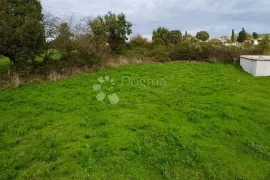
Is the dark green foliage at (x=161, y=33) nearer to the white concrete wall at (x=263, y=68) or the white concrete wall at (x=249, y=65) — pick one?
the white concrete wall at (x=249, y=65)

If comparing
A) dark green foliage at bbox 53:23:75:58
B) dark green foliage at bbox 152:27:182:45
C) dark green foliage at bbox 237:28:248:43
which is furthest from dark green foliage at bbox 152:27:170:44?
dark green foliage at bbox 237:28:248:43

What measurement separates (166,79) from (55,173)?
870cm

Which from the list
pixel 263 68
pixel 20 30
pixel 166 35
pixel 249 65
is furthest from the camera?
pixel 166 35

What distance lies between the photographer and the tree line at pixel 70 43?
34.7 ft

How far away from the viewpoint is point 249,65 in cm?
1451

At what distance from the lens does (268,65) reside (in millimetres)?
13273

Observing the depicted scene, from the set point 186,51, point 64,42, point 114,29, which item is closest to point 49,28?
point 64,42

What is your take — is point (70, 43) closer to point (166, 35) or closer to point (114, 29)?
point (114, 29)

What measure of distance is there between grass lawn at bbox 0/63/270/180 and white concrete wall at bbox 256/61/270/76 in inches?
160

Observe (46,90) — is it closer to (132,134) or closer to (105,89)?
(105,89)

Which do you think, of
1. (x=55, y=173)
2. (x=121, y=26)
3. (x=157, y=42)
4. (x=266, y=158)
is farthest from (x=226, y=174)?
(x=157, y=42)

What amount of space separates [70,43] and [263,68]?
1232 cm

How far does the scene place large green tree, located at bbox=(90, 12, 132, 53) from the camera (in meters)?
19.2

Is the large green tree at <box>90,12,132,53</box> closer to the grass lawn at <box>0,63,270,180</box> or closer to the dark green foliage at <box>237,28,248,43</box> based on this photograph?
the grass lawn at <box>0,63,270,180</box>
